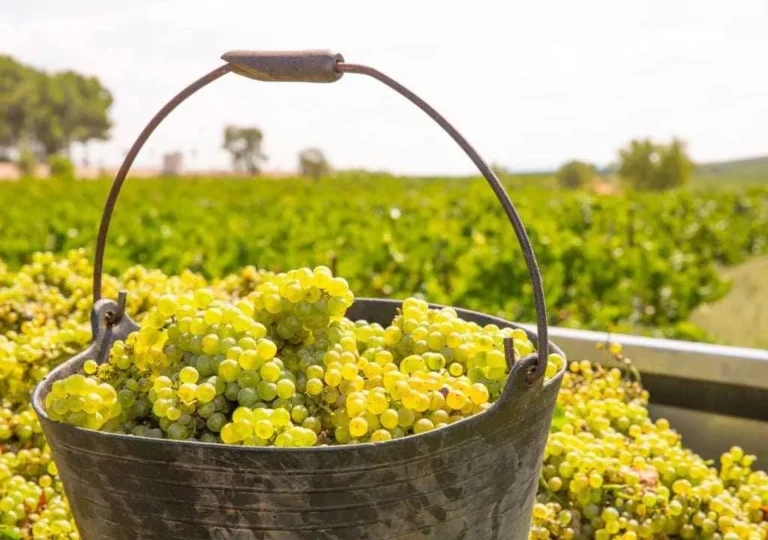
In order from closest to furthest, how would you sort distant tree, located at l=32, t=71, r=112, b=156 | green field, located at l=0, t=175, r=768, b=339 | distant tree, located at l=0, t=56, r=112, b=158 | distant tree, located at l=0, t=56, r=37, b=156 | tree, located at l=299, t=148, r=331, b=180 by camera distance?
green field, located at l=0, t=175, r=768, b=339, tree, located at l=299, t=148, r=331, b=180, distant tree, located at l=0, t=56, r=37, b=156, distant tree, located at l=0, t=56, r=112, b=158, distant tree, located at l=32, t=71, r=112, b=156

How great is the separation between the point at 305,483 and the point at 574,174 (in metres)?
49.6

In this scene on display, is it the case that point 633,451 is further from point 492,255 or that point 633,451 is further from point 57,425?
point 492,255

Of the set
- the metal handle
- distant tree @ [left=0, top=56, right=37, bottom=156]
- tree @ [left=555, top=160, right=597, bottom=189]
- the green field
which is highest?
distant tree @ [left=0, top=56, right=37, bottom=156]

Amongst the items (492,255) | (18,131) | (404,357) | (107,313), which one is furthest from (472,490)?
(18,131)

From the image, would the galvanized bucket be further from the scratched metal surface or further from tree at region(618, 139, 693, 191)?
tree at region(618, 139, 693, 191)

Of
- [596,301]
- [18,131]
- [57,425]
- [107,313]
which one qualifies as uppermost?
[18,131]

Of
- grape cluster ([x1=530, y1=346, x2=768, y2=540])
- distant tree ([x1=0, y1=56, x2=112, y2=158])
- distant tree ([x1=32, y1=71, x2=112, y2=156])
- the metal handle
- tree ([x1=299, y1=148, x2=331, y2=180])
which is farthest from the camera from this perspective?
distant tree ([x1=32, y1=71, x2=112, y2=156])

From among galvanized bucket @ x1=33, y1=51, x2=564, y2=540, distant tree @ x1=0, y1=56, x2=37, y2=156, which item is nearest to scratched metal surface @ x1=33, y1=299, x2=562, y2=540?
galvanized bucket @ x1=33, y1=51, x2=564, y2=540

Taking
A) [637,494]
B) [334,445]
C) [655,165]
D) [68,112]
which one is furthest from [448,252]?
[68,112]

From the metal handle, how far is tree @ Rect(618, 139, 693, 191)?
4779 centimetres

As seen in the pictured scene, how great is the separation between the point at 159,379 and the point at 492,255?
15.8 ft

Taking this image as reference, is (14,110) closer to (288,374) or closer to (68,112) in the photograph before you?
(68,112)

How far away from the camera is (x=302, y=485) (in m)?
1.38

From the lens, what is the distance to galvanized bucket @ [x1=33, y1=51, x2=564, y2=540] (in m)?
1.38
